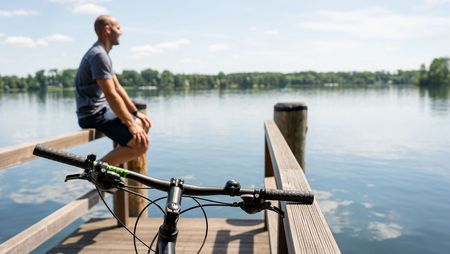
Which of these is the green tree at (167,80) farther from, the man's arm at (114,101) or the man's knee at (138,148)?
the man's arm at (114,101)

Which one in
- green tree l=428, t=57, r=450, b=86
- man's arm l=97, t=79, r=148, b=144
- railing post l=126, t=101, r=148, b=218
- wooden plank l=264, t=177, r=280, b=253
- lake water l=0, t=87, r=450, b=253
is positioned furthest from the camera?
green tree l=428, t=57, r=450, b=86

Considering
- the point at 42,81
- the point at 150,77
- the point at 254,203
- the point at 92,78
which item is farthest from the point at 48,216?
the point at 42,81

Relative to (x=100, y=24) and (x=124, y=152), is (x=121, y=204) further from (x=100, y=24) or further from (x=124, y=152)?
(x=100, y=24)

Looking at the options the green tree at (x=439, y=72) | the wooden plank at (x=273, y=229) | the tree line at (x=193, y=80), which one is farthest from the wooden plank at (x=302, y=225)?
the tree line at (x=193, y=80)

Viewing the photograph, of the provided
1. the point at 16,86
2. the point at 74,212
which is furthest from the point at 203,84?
the point at 74,212

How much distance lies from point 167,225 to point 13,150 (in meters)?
1.68

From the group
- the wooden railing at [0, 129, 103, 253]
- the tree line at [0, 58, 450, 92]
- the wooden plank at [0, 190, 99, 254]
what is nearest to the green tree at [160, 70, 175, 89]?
the tree line at [0, 58, 450, 92]

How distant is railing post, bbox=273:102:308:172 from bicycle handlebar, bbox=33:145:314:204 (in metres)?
2.81

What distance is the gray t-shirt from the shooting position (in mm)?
3795

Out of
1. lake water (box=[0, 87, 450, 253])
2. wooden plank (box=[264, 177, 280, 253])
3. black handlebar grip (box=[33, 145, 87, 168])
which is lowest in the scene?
lake water (box=[0, 87, 450, 253])

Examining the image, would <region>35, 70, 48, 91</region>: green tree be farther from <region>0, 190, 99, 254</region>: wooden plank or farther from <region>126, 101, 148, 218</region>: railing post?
<region>0, 190, 99, 254</region>: wooden plank

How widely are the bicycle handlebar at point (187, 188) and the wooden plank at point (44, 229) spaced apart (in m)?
1.21

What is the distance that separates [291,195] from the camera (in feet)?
4.52

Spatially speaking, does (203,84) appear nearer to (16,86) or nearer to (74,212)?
(16,86)
